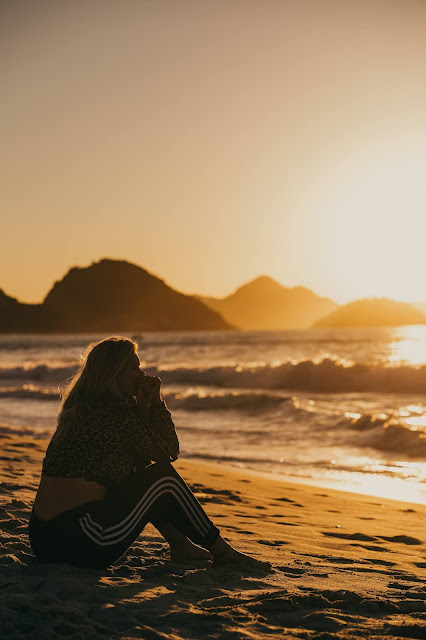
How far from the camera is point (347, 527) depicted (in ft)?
20.2

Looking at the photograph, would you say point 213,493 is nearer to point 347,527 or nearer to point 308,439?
point 347,527

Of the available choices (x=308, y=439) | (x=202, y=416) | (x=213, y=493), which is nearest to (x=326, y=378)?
(x=202, y=416)

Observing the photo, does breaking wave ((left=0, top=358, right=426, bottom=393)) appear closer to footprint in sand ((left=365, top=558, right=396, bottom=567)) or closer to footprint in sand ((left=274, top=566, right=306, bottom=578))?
footprint in sand ((left=365, top=558, right=396, bottom=567))

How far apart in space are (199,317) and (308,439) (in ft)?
598

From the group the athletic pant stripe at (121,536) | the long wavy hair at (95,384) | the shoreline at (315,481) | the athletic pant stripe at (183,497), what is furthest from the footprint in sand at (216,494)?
the long wavy hair at (95,384)

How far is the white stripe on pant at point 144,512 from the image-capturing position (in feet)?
12.5

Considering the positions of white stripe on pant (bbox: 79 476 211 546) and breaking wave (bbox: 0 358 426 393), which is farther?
breaking wave (bbox: 0 358 426 393)

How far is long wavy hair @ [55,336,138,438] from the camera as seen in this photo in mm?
3893

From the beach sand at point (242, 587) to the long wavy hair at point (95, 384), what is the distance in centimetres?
89

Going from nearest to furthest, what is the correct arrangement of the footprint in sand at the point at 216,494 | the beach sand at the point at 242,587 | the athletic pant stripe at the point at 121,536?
the beach sand at the point at 242,587
the athletic pant stripe at the point at 121,536
the footprint in sand at the point at 216,494

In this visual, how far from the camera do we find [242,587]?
153 inches

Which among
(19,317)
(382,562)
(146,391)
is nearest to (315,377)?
(382,562)

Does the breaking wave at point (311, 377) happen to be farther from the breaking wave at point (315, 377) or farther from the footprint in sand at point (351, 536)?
the footprint in sand at point (351, 536)

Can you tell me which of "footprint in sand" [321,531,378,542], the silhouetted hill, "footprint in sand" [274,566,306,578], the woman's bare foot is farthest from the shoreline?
the silhouetted hill
